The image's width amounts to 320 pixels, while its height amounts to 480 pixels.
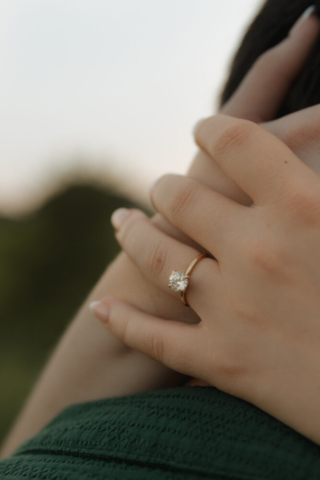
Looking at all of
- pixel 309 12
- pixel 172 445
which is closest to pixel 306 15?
pixel 309 12

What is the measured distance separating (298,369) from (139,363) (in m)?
0.39

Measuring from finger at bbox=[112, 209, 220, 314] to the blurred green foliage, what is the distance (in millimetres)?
6868

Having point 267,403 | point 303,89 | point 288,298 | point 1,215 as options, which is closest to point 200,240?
point 288,298

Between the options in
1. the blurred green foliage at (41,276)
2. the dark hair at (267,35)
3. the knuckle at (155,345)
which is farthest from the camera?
the blurred green foliage at (41,276)

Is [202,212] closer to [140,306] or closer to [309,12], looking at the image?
[140,306]

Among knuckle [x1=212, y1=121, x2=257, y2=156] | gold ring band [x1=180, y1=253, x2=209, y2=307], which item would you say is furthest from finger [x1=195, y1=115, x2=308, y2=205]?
gold ring band [x1=180, y1=253, x2=209, y2=307]

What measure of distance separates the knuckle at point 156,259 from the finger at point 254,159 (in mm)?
201

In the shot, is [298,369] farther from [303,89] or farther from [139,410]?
[303,89]

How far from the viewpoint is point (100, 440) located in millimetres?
649

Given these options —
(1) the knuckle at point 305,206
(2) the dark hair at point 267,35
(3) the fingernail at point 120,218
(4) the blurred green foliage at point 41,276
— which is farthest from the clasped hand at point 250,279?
(4) the blurred green foliage at point 41,276

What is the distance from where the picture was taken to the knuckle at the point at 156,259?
2.67ft

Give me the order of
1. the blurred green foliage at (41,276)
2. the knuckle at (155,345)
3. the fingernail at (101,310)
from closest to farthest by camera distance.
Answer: the knuckle at (155,345), the fingernail at (101,310), the blurred green foliage at (41,276)

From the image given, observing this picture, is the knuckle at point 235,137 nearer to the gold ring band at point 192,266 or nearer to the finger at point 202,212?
the finger at point 202,212

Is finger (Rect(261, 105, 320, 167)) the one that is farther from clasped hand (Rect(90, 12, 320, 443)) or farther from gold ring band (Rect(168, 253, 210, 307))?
gold ring band (Rect(168, 253, 210, 307))
